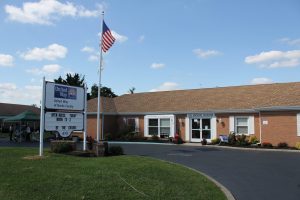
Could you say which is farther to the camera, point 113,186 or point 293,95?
point 293,95

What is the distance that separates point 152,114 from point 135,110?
2.13 m

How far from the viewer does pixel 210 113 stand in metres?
31.6

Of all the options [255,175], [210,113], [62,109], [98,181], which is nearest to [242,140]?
[210,113]

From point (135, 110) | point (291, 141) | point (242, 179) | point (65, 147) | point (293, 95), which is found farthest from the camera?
point (135, 110)

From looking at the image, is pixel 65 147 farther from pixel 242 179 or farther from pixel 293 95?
pixel 293 95

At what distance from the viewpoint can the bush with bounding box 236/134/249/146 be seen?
27.2m

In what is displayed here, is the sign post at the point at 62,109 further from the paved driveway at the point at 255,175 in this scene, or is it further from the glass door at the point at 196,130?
the glass door at the point at 196,130

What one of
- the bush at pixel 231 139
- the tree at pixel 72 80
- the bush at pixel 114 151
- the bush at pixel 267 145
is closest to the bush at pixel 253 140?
the bush at pixel 231 139

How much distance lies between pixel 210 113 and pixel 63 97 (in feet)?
52.4

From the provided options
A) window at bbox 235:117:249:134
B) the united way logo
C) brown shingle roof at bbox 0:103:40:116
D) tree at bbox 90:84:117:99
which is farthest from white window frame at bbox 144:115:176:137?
brown shingle roof at bbox 0:103:40:116

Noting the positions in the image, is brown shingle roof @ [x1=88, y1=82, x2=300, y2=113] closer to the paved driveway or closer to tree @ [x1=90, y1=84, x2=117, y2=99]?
the paved driveway

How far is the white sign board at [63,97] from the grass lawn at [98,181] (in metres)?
4.36

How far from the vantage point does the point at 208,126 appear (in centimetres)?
3188

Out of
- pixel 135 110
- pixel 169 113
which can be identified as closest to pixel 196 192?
pixel 169 113
